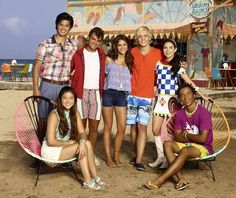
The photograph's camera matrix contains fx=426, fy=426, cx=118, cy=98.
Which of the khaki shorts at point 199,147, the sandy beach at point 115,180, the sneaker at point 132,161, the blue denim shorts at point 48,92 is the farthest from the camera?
the sneaker at point 132,161

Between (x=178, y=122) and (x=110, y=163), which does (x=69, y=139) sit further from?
→ (x=178, y=122)

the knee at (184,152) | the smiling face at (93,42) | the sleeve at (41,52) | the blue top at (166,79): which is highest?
the smiling face at (93,42)

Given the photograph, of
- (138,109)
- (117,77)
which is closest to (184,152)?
(138,109)

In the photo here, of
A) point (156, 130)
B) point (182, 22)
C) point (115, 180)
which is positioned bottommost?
point (115, 180)

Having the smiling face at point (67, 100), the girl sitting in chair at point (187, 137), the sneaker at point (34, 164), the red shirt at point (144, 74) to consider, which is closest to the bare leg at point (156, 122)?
the red shirt at point (144, 74)

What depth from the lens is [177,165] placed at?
14.4 ft

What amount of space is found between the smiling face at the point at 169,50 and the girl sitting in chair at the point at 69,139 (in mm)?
1240

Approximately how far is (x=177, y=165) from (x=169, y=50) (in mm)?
1384

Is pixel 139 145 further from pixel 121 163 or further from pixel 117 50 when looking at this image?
pixel 117 50

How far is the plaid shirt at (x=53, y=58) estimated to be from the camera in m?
4.79

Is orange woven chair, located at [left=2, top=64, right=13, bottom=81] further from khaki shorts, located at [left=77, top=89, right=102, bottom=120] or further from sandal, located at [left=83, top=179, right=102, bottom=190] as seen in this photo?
sandal, located at [left=83, top=179, right=102, bottom=190]

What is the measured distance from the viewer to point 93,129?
5.14 meters

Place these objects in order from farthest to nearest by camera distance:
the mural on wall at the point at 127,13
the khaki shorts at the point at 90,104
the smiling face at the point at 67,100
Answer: the mural on wall at the point at 127,13 < the khaki shorts at the point at 90,104 < the smiling face at the point at 67,100

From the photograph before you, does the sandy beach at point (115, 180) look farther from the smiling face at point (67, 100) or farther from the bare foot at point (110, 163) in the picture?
the smiling face at point (67, 100)
